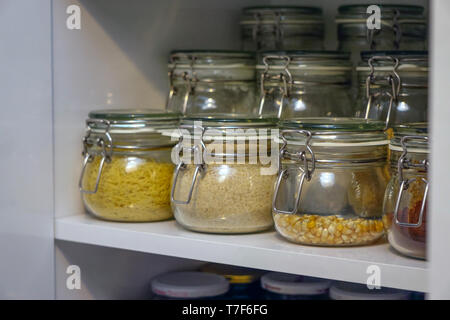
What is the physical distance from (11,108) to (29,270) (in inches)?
9.5

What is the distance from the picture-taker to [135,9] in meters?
1.19

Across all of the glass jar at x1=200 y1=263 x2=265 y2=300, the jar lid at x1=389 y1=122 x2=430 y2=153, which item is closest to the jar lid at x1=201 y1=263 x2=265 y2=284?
the glass jar at x1=200 y1=263 x2=265 y2=300

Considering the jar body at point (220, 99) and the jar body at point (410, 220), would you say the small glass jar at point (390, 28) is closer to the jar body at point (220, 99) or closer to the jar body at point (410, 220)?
the jar body at point (220, 99)

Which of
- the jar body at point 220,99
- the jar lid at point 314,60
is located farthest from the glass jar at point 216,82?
the jar lid at point 314,60

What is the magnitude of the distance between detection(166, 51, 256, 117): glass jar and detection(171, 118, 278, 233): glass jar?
0.59ft

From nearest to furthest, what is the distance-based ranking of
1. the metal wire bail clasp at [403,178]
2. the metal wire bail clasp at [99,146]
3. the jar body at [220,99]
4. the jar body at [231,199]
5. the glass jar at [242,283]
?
the metal wire bail clasp at [403,178]
the jar body at [231,199]
the metal wire bail clasp at [99,146]
the jar body at [220,99]
the glass jar at [242,283]

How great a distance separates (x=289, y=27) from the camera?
1211mm

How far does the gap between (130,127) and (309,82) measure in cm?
28

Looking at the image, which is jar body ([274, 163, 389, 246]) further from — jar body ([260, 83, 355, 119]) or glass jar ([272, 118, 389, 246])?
jar body ([260, 83, 355, 119])

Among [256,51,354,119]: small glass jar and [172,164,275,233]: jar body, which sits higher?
[256,51,354,119]: small glass jar

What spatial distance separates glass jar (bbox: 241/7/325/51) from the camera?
3.95ft

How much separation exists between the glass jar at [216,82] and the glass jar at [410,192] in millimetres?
369

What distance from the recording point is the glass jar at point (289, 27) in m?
Result: 1.20

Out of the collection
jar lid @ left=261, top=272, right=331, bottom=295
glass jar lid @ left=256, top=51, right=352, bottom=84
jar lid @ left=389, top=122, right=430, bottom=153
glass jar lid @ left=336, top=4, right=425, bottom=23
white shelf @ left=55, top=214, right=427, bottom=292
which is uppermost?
glass jar lid @ left=336, top=4, right=425, bottom=23
